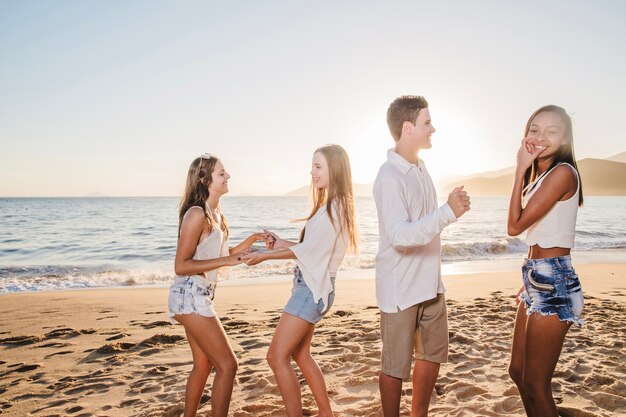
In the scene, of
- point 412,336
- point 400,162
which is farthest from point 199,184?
point 412,336

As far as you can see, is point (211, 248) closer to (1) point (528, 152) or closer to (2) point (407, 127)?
(2) point (407, 127)

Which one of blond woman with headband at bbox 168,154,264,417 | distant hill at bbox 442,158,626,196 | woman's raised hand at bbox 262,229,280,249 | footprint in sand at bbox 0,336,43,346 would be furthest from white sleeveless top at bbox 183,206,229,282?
→ distant hill at bbox 442,158,626,196

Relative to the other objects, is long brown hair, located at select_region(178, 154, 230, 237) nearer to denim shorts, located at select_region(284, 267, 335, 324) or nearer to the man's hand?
denim shorts, located at select_region(284, 267, 335, 324)

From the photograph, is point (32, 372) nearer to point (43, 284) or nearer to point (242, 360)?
point (242, 360)

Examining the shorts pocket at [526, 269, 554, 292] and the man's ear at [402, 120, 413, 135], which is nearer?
the shorts pocket at [526, 269, 554, 292]

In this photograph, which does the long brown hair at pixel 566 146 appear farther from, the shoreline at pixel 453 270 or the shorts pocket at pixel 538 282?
the shoreline at pixel 453 270

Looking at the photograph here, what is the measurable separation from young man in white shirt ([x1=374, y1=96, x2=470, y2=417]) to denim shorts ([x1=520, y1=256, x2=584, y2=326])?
0.61 m

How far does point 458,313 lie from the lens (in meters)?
7.48

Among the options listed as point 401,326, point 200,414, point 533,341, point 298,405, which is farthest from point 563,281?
point 200,414

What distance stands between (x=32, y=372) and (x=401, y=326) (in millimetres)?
4393

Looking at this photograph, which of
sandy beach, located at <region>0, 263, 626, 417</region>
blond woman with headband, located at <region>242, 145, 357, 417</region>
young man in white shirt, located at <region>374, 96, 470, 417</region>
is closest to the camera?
young man in white shirt, located at <region>374, 96, 470, 417</region>

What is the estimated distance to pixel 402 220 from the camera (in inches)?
111

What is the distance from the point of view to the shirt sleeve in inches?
102

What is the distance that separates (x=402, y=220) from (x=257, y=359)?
3.31m
